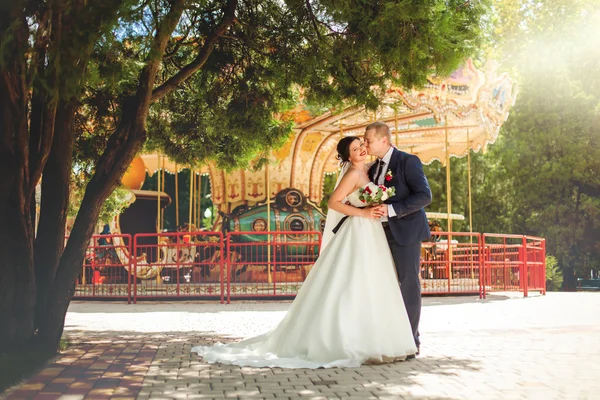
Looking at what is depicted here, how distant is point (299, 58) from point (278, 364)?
4.75m

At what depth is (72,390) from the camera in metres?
5.74

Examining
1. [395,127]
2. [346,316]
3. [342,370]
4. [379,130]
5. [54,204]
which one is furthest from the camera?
[395,127]

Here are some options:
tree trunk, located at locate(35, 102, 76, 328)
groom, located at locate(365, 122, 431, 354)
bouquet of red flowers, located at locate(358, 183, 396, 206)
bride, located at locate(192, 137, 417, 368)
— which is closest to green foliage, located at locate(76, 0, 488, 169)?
tree trunk, located at locate(35, 102, 76, 328)

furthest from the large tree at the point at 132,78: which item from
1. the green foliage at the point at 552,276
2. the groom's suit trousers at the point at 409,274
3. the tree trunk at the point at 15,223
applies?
the green foliage at the point at 552,276

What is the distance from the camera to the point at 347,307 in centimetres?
702

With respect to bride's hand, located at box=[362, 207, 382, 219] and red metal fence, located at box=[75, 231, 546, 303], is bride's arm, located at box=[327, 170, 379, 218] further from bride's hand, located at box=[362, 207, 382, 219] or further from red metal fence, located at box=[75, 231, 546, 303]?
red metal fence, located at box=[75, 231, 546, 303]

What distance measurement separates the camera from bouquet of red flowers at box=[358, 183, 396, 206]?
7.21 m

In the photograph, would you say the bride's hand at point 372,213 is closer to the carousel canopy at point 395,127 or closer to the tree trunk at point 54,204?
the tree trunk at point 54,204

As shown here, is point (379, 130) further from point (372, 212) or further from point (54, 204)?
point (54, 204)

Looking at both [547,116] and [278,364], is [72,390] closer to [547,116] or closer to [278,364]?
[278,364]

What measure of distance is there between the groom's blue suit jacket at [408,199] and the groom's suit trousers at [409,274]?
0.29ft

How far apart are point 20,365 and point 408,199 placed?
376 cm

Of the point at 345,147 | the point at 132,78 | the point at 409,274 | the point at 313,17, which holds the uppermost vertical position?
the point at 313,17

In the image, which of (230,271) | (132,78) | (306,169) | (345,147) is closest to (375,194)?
(345,147)
